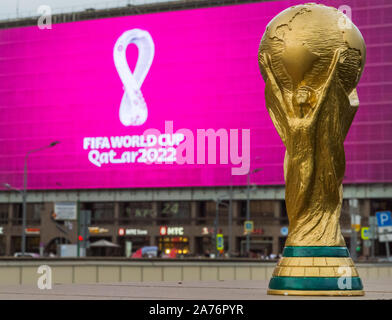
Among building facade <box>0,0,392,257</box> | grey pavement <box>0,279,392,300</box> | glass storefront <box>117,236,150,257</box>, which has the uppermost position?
building facade <box>0,0,392,257</box>

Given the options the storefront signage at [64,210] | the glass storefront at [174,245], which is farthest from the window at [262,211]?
the storefront signage at [64,210]

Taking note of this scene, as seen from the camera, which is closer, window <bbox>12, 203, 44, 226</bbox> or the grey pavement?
the grey pavement

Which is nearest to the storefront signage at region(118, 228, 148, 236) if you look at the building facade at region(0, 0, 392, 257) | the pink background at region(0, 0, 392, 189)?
the building facade at region(0, 0, 392, 257)

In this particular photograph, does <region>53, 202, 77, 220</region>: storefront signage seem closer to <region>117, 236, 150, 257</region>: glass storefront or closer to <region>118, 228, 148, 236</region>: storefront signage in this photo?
<region>118, 228, 148, 236</region>: storefront signage

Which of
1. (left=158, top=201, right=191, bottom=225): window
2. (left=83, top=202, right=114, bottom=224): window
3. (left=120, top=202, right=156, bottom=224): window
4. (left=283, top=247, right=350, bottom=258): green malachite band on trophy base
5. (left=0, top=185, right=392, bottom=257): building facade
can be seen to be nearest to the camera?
(left=283, top=247, right=350, bottom=258): green malachite band on trophy base

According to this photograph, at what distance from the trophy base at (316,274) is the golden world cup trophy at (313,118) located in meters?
0.02

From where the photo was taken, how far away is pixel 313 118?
722 inches

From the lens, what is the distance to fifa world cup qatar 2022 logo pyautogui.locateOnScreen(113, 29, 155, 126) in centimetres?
10038

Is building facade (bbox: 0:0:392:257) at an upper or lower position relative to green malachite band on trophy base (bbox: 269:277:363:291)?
upper

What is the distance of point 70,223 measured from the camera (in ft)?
350

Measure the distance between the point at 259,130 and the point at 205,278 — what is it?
221 feet

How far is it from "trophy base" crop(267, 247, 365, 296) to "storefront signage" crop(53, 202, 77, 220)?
3457 inches

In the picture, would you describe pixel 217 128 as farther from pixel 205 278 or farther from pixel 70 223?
pixel 205 278

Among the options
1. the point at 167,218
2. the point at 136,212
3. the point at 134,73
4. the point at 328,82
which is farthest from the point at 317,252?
the point at 136,212
